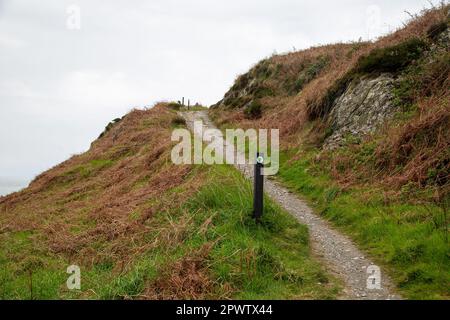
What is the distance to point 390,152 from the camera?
11.8 metres

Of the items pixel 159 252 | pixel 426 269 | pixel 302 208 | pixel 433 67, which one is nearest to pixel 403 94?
pixel 433 67

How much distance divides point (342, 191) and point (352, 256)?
3.56 m

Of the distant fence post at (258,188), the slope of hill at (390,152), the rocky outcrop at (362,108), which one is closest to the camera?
the slope of hill at (390,152)

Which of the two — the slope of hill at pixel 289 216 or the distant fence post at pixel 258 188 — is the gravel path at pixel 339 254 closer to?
the slope of hill at pixel 289 216

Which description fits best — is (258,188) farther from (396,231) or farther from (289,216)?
(396,231)

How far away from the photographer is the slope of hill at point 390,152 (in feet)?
26.3

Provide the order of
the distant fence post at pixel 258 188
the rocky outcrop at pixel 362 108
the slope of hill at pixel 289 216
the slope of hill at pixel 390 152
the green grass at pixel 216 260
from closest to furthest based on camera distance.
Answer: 1. the green grass at pixel 216 260
2. the slope of hill at pixel 289 216
3. the slope of hill at pixel 390 152
4. the distant fence post at pixel 258 188
5. the rocky outcrop at pixel 362 108

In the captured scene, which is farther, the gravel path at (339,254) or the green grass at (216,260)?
the green grass at (216,260)

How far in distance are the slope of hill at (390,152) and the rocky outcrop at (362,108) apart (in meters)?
0.05

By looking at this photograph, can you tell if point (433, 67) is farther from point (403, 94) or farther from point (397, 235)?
point (397, 235)

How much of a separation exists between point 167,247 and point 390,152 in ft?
23.4

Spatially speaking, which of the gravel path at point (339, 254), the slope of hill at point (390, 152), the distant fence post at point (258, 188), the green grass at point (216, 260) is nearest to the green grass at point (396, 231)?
the slope of hill at point (390, 152)

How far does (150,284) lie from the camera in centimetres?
729

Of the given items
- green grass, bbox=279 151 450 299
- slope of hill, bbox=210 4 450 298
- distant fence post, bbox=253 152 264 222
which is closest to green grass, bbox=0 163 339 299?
distant fence post, bbox=253 152 264 222
